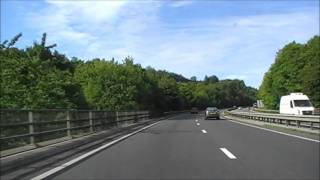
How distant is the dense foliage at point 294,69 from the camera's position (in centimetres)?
8849

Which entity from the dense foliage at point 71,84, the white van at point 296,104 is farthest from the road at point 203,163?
the white van at point 296,104

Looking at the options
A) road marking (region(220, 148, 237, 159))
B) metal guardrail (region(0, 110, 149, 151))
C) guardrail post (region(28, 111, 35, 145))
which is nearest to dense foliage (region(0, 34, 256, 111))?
metal guardrail (region(0, 110, 149, 151))

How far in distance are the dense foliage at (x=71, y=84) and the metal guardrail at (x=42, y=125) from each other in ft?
7.14

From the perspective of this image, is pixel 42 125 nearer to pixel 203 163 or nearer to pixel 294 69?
pixel 203 163

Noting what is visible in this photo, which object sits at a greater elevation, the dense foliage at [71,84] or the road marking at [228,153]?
the dense foliage at [71,84]

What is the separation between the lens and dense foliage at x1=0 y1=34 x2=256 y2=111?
2434 cm

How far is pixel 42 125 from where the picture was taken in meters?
18.6

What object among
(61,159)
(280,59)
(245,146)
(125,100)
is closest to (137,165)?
(61,159)

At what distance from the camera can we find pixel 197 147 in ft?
59.6

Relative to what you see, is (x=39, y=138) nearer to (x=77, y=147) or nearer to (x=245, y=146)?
(x=77, y=147)

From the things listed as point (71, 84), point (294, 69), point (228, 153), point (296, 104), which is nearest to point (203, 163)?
point (228, 153)

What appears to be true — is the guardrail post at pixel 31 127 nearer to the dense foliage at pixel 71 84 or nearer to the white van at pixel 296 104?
the dense foliage at pixel 71 84

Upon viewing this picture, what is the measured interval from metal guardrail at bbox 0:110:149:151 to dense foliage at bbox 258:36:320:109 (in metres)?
64.3

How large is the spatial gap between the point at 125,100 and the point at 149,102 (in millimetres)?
29410
